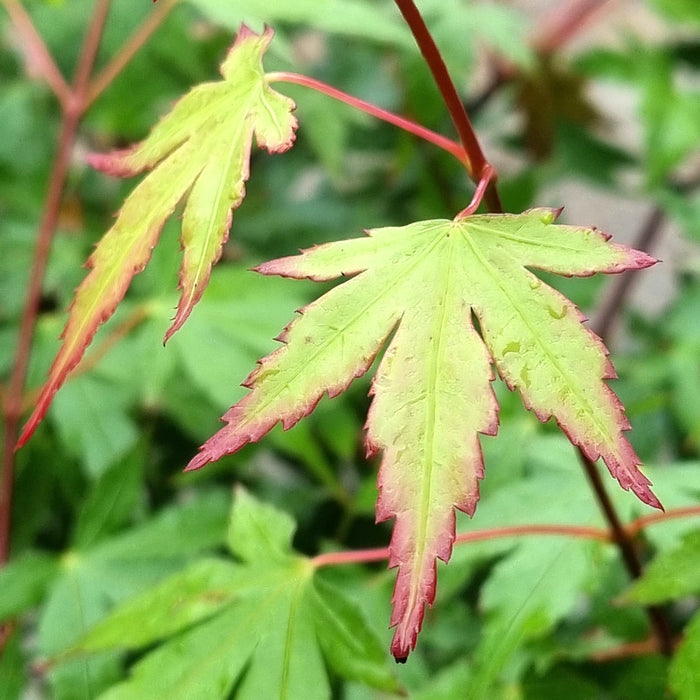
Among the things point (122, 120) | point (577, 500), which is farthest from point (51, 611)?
point (122, 120)

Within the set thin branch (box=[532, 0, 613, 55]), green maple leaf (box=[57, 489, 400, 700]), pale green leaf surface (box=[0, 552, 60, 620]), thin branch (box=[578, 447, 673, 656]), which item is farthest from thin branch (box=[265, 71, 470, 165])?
thin branch (box=[532, 0, 613, 55])

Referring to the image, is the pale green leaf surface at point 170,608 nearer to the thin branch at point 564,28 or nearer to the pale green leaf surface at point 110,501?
the pale green leaf surface at point 110,501

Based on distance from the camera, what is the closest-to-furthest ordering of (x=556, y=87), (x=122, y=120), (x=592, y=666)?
(x=592, y=666)
(x=122, y=120)
(x=556, y=87)

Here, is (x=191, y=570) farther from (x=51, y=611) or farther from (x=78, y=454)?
(x=78, y=454)

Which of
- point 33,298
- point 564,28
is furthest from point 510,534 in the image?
point 564,28

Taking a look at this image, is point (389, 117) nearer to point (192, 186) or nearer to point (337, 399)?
point (192, 186)

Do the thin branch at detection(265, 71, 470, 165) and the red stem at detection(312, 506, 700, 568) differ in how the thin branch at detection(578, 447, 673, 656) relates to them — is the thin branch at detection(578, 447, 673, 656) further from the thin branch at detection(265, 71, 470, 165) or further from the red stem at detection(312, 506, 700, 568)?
the thin branch at detection(265, 71, 470, 165)
